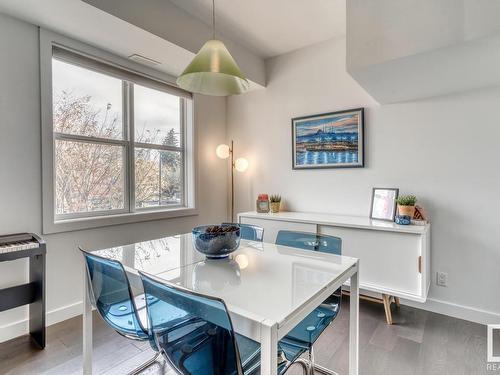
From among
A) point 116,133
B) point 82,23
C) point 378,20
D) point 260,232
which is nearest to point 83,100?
point 116,133

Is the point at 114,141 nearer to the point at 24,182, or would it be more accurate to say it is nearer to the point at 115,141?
the point at 115,141

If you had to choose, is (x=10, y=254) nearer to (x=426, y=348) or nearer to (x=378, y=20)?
(x=378, y=20)

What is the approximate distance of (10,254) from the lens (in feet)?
6.11

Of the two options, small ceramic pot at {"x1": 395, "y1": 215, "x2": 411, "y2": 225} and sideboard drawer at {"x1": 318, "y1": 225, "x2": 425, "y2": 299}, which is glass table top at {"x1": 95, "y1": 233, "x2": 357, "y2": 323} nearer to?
sideboard drawer at {"x1": 318, "y1": 225, "x2": 425, "y2": 299}

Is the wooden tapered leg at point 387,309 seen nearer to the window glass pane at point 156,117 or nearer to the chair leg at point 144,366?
the chair leg at point 144,366

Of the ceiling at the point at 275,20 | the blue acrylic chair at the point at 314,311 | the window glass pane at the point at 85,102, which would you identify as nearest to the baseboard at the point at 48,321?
the window glass pane at the point at 85,102

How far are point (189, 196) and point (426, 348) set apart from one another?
2733 mm

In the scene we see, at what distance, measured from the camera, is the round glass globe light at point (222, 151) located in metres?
3.63

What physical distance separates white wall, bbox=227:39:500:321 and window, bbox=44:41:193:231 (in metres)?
1.18

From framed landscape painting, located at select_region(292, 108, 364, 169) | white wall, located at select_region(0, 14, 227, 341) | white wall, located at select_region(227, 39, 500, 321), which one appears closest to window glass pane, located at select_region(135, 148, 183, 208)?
white wall, located at select_region(0, 14, 227, 341)

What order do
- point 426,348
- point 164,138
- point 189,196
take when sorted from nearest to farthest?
point 426,348 → point 164,138 → point 189,196

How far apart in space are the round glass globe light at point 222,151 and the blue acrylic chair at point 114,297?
2.30 m

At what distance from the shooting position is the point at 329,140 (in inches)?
119

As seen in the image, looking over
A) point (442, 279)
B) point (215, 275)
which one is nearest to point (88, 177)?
point (215, 275)
